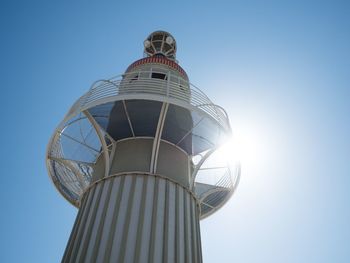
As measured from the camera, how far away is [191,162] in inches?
489

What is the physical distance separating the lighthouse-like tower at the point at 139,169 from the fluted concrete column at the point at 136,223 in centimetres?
3

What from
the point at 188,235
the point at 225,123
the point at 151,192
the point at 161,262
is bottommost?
the point at 161,262

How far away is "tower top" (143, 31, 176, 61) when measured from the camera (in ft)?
68.4

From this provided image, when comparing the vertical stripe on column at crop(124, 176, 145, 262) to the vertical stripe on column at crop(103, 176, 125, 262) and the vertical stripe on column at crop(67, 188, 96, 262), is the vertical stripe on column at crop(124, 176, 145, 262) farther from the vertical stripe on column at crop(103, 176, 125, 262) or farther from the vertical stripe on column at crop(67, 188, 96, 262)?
the vertical stripe on column at crop(67, 188, 96, 262)

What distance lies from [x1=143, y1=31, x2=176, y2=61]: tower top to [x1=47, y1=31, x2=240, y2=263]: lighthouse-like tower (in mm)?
9988

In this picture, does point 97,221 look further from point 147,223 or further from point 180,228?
point 180,228

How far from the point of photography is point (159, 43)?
21062mm

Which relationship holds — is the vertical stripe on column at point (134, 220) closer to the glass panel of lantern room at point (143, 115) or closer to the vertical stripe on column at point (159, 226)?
the vertical stripe on column at point (159, 226)

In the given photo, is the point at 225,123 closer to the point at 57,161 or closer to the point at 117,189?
the point at 117,189

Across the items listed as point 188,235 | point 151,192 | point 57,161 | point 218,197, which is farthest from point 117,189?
point 218,197

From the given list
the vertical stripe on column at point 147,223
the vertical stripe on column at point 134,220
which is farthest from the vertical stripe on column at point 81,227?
the vertical stripe on column at point 147,223

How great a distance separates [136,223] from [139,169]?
2010 millimetres

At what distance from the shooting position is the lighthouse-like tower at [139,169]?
8617 mm

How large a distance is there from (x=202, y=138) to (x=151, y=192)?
12.1 ft
